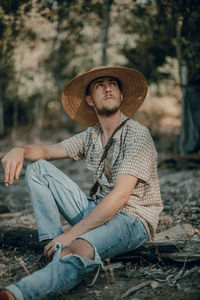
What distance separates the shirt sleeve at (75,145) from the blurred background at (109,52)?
111 inches

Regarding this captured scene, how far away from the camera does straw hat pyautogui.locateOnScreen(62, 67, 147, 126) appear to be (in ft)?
10.7

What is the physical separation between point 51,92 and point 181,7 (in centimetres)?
1653

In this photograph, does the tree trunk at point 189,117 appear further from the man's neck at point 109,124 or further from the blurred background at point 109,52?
the man's neck at point 109,124

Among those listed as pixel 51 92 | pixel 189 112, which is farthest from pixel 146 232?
pixel 51 92

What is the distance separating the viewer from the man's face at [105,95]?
314 centimetres

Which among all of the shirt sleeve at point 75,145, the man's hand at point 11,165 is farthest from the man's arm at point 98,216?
the shirt sleeve at point 75,145

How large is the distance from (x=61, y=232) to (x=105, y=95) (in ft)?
4.61

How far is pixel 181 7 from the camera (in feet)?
16.1

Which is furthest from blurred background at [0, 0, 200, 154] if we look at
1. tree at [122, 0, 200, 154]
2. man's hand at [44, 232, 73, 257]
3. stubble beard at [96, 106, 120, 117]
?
man's hand at [44, 232, 73, 257]

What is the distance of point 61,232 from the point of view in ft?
9.39

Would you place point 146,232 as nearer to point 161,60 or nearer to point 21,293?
point 21,293

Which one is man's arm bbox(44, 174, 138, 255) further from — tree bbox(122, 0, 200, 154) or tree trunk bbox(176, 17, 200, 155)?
tree trunk bbox(176, 17, 200, 155)

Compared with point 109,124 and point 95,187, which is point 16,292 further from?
point 109,124

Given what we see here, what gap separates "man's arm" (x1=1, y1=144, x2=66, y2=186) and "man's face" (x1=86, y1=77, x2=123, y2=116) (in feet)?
2.18
